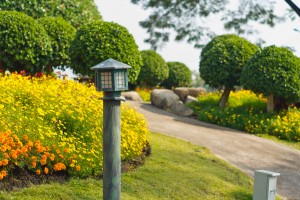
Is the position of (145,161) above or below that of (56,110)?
below

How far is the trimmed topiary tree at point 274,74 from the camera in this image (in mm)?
13984

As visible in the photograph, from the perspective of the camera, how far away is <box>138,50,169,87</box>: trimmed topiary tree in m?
23.8

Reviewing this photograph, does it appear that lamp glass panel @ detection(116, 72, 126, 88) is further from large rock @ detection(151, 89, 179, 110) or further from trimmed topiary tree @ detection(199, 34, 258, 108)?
large rock @ detection(151, 89, 179, 110)

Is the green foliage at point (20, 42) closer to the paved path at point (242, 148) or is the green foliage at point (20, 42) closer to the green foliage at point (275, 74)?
the paved path at point (242, 148)

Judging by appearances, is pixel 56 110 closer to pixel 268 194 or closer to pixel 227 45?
pixel 268 194

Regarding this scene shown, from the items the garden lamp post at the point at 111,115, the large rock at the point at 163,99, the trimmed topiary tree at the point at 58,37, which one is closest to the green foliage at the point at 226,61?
the large rock at the point at 163,99

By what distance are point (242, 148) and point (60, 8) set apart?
8.99 m

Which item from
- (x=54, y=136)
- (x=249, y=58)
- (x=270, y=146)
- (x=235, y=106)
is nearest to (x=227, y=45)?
(x=249, y=58)

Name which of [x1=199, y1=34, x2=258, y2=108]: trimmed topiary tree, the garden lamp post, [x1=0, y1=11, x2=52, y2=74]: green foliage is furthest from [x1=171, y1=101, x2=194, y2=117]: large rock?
the garden lamp post

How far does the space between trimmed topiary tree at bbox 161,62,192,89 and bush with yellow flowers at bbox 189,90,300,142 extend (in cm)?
928

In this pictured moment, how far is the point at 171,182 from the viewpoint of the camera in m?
7.05

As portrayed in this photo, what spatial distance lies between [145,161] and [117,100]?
11.0 ft

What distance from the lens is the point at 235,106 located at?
639 inches

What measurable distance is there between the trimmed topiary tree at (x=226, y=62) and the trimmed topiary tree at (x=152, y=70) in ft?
24.3
